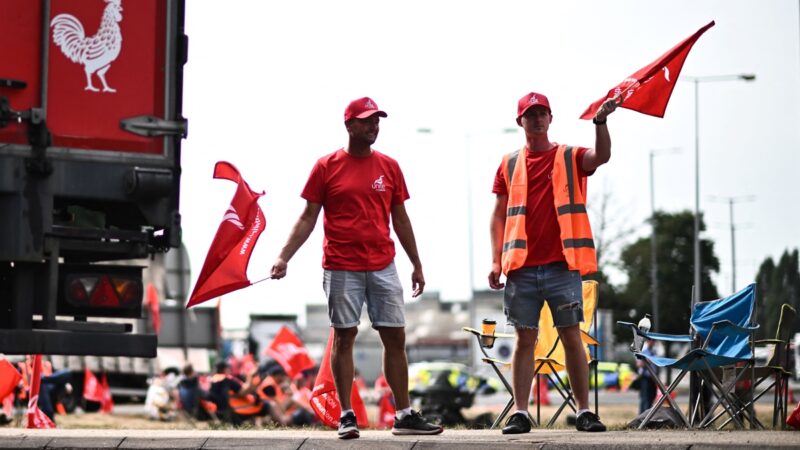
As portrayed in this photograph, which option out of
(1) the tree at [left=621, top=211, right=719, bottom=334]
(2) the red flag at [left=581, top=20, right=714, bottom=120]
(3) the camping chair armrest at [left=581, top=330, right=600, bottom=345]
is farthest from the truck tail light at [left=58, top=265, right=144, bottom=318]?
(1) the tree at [left=621, top=211, right=719, bottom=334]

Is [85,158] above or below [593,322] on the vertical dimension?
above

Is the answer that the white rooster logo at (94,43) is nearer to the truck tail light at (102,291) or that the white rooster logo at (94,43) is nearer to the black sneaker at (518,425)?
the truck tail light at (102,291)

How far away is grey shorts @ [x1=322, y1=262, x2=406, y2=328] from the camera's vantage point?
31.7ft

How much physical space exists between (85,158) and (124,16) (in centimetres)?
90

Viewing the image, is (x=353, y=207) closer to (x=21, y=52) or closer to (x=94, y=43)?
(x=94, y=43)

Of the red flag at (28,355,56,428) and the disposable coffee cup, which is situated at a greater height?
the disposable coffee cup

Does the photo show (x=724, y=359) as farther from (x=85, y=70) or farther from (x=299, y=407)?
(x=299, y=407)

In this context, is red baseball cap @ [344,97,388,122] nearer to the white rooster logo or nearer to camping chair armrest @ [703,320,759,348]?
the white rooster logo

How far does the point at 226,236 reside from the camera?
432 inches

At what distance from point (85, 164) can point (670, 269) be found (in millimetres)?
81820

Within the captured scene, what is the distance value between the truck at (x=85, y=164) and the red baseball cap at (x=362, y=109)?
1.05 m

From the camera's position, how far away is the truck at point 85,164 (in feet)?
28.7

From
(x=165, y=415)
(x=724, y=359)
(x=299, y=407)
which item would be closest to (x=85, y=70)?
(x=724, y=359)

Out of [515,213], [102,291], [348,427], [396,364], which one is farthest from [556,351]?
[102,291]
